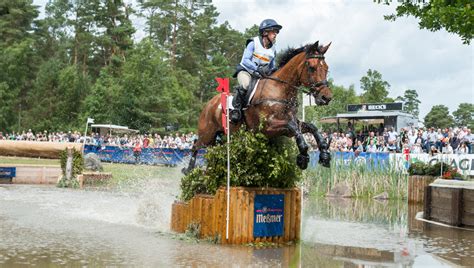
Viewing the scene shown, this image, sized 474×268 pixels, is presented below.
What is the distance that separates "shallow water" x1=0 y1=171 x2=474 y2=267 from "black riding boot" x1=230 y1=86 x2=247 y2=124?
214cm

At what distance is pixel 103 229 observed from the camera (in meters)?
9.68

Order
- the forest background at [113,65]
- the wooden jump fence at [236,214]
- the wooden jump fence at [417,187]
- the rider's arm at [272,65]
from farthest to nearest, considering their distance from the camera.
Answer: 1. the forest background at [113,65]
2. the wooden jump fence at [417,187]
3. the rider's arm at [272,65]
4. the wooden jump fence at [236,214]

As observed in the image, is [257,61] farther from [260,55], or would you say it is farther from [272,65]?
[272,65]

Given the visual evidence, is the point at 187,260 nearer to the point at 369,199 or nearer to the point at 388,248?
the point at 388,248

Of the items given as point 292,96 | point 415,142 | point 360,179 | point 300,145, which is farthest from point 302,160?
point 415,142

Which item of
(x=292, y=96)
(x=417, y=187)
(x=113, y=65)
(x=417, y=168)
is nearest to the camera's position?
(x=292, y=96)

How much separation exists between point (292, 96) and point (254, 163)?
1293 millimetres

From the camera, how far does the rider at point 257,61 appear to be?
9.49m

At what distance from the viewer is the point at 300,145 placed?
28.2ft

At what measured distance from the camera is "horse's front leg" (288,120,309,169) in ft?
28.2

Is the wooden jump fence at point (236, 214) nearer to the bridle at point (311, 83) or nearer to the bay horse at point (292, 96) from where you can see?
the bay horse at point (292, 96)

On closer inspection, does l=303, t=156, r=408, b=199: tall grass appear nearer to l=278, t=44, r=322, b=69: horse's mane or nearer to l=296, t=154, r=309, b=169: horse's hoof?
l=278, t=44, r=322, b=69: horse's mane

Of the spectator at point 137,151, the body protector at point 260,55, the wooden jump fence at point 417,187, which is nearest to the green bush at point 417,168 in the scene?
the wooden jump fence at point 417,187

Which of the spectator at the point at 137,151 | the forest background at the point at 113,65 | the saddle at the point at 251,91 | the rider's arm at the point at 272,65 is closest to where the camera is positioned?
the saddle at the point at 251,91
